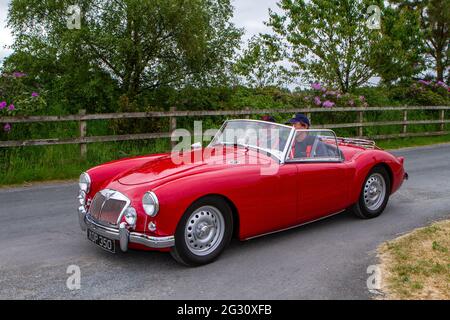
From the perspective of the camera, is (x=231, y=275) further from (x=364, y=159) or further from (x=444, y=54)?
(x=444, y=54)

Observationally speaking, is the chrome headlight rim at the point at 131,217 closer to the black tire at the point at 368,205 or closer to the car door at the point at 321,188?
the car door at the point at 321,188

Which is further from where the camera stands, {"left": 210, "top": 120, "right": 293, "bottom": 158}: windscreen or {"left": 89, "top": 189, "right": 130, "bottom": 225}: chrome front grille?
{"left": 210, "top": 120, "right": 293, "bottom": 158}: windscreen

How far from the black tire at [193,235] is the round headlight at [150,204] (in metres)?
0.28

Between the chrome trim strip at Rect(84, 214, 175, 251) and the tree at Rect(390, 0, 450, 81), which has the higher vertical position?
the tree at Rect(390, 0, 450, 81)

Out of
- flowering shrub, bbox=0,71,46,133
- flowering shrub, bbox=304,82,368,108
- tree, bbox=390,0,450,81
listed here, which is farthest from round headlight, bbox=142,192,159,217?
tree, bbox=390,0,450,81

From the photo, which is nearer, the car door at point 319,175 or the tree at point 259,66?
the car door at point 319,175

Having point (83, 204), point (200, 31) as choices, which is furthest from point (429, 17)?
point (83, 204)

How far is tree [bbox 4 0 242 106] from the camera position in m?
12.0

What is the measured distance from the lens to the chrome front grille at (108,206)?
4.72 meters

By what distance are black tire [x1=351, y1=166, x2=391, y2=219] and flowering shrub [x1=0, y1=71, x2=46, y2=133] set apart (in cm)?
704

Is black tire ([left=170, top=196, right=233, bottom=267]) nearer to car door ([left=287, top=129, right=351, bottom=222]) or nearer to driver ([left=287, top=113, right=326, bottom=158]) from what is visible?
car door ([left=287, top=129, right=351, bottom=222])

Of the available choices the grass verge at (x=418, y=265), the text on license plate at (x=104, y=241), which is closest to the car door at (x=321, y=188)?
the grass verge at (x=418, y=265)

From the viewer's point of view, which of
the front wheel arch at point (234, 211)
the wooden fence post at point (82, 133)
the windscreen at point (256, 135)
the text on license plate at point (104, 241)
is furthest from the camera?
the wooden fence post at point (82, 133)
